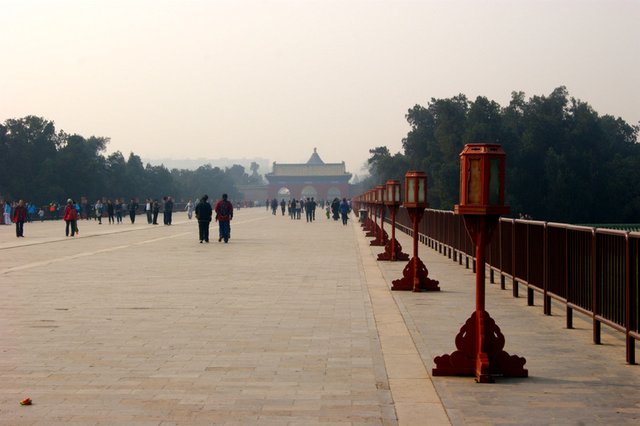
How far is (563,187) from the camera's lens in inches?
2702

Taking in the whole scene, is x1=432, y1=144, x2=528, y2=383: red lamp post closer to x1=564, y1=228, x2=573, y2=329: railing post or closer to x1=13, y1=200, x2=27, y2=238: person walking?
x1=564, y1=228, x2=573, y2=329: railing post

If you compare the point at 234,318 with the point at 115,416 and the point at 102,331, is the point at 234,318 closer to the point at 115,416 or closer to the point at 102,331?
the point at 102,331

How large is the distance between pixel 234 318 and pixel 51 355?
3.06 metres

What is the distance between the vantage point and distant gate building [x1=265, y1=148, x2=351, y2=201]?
180375 millimetres

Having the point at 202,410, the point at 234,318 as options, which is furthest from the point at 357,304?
the point at 202,410

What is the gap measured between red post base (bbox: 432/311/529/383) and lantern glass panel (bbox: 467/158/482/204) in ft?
3.08

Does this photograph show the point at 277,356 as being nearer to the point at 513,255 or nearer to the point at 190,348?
the point at 190,348

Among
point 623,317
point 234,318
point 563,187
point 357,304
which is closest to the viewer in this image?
point 623,317

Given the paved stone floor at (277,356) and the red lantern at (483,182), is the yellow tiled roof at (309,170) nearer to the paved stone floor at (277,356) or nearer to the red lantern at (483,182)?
the paved stone floor at (277,356)


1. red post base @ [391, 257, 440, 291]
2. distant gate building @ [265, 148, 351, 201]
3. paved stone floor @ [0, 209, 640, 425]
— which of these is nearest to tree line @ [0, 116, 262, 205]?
paved stone floor @ [0, 209, 640, 425]

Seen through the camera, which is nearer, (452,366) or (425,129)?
(452,366)

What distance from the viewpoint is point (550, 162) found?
6950cm

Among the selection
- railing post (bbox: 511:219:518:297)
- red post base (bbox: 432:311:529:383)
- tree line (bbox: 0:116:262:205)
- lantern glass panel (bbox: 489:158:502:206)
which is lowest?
red post base (bbox: 432:311:529:383)

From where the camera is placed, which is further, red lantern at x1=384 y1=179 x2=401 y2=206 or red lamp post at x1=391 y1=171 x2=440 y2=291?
red lantern at x1=384 y1=179 x2=401 y2=206
